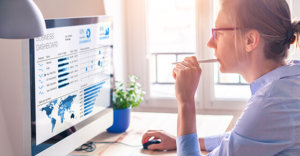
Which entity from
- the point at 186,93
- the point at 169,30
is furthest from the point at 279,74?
the point at 169,30

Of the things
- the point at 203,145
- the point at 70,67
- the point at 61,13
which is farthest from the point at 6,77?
the point at 203,145

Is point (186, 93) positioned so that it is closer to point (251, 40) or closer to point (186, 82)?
point (186, 82)

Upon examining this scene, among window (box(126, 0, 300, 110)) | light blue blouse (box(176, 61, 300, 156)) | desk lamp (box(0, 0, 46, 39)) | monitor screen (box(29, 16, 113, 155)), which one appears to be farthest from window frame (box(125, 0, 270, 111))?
desk lamp (box(0, 0, 46, 39))

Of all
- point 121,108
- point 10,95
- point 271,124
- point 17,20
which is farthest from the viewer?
point 121,108

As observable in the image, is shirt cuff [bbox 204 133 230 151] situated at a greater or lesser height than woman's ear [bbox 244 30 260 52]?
lesser

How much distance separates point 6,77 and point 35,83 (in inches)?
13.8

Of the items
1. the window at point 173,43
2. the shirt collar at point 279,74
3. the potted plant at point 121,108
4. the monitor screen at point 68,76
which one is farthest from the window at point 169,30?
the shirt collar at point 279,74

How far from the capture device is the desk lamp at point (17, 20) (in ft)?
3.25

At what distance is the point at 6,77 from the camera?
62.4 inches

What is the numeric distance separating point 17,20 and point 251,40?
2.20 feet

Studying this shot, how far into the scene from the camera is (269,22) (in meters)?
1.21

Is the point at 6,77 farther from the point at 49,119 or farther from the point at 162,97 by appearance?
the point at 162,97

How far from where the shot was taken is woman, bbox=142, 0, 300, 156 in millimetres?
1153

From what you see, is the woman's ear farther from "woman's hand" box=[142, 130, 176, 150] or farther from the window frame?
the window frame
